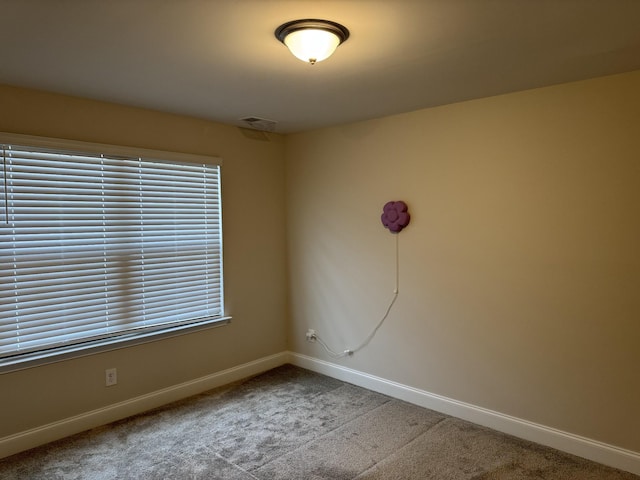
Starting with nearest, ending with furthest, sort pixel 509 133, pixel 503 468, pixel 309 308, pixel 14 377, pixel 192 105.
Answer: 1. pixel 503 468
2. pixel 14 377
3. pixel 509 133
4. pixel 192 105
5. pixel 309 308

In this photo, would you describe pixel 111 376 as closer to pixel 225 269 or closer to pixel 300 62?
pixel 225 269

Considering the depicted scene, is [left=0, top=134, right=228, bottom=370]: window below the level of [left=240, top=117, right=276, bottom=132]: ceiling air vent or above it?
below

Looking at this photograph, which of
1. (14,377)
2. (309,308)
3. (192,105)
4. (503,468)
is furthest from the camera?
(309,308)

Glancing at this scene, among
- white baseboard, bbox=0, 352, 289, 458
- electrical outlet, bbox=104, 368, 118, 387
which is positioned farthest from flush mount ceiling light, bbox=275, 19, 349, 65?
white baseboard, bbox=0, 352, 289, 458

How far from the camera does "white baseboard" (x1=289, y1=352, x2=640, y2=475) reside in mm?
2535

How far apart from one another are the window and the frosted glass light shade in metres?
1.78

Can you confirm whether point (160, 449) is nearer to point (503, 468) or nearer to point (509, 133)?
point (503, 468)

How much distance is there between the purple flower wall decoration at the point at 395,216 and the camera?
3.38 m

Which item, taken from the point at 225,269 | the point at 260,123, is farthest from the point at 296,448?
A: the point at 260,123

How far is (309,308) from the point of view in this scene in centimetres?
419

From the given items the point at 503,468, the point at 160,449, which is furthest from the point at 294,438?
the point at 503,468

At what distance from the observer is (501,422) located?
2.95 meters

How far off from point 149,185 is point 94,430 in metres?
→ 1.77

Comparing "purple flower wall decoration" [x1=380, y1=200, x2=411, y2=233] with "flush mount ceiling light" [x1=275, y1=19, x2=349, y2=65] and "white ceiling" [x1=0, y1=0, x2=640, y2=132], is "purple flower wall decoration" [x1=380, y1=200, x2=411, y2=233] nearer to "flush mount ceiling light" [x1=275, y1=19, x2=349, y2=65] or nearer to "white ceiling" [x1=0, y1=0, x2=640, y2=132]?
"white ceiling" [x1=0, y1=0, x2=640, y2=132]
